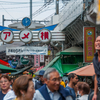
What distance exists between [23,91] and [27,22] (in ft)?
59.4

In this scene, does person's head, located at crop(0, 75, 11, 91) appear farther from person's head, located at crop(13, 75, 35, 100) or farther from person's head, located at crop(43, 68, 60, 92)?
person's head, located at crop(13, 75, 35, 100)

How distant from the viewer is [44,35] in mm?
19344

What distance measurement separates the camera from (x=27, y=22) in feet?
67.7

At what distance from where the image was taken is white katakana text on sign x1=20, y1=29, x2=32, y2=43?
19.4 m

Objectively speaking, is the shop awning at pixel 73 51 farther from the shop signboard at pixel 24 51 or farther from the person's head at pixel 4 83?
the person's head at pixel 4 83

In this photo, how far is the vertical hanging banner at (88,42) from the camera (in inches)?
567

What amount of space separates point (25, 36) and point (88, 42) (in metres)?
6.59

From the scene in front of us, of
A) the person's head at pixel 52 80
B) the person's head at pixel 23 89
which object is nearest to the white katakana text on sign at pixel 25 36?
the person's head at pixel 52 80

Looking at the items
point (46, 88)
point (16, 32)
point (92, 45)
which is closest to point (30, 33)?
point (16, 32)

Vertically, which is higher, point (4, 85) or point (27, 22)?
point (27, 22)

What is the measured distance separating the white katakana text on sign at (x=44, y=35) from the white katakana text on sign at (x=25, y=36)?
85 centimetres

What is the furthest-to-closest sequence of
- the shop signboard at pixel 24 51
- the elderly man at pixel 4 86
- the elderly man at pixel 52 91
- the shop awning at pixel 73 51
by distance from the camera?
the shop signboard at pixel 24 51 < the shop awning at pixel 73 51 < the elderly man at pixel 4 86 < the elderly man at pixel 52 91

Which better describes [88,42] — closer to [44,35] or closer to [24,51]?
[44,35]

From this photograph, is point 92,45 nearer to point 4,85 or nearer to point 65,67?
point 65,67
